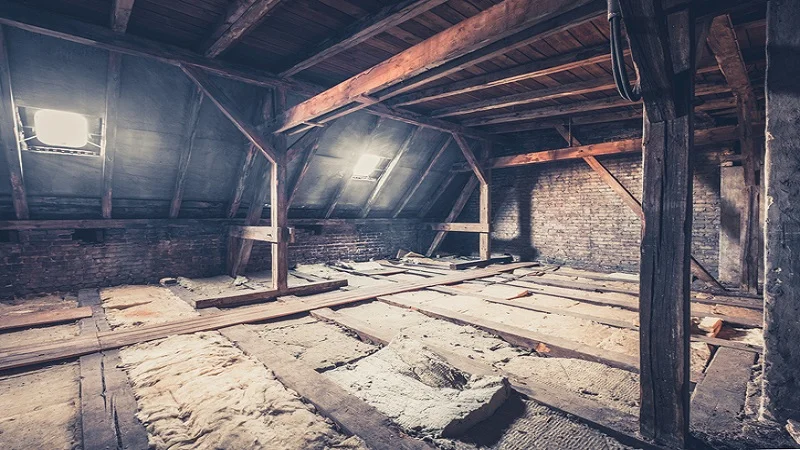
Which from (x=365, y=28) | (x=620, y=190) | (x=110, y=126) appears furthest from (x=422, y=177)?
(x=110, y=126)

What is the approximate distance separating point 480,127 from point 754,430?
6182 mm

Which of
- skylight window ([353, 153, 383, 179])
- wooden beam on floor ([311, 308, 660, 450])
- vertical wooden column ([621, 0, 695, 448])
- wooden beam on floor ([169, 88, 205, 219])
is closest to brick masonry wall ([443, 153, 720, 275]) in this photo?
skylight window ([353, 153, 383, 179])

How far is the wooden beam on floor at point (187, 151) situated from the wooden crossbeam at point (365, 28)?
134cm

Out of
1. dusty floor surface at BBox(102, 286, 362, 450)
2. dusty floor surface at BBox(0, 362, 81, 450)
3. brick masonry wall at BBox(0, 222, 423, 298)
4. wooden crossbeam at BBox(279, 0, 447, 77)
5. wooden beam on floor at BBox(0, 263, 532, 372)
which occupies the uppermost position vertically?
A: wooden crossbeam at BBox(279, 0, 447, 77)

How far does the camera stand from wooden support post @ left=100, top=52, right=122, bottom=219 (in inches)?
149

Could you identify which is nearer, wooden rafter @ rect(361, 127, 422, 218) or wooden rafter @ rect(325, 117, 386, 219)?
wooden rafter @ rect(325, 117, 386, 219)

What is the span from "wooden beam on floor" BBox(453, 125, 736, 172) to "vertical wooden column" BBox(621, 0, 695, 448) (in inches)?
180

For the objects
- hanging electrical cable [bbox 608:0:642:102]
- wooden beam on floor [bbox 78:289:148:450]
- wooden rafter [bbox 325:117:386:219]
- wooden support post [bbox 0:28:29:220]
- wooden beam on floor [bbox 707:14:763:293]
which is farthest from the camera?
wooden rafter [bbox 325:117:386:219]

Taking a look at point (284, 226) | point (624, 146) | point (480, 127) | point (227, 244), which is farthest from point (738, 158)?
point (227, 244)

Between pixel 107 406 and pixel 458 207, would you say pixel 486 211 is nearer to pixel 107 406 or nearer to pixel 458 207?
pixel 458 207

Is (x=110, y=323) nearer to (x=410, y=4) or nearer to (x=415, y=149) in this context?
(x=410, y=4)

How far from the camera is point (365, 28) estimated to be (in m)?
3.24

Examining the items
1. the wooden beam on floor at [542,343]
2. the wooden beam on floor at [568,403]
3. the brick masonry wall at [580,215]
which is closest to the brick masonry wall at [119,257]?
the wooden beam on floor at [542,343]

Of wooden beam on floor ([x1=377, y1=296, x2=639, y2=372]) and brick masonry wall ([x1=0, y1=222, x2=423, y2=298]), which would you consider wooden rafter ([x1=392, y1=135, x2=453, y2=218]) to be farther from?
wooden beam on floor ([x1=377, y1=296, x2=639, y2=372])
